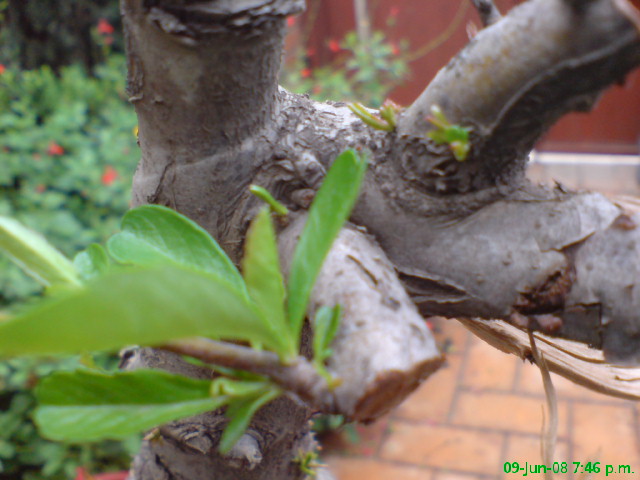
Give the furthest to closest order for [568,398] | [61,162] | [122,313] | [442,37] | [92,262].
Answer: [442,37] < [568,398] < [61,162] < [92,262] < [122,313]

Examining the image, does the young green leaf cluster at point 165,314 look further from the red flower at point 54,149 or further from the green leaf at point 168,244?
Answer: the red flower at point 54,149

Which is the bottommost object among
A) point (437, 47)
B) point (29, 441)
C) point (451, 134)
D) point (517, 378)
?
point (29, 441)

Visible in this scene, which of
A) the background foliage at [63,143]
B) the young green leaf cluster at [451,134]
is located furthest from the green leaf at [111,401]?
the background foliage at [63,143]

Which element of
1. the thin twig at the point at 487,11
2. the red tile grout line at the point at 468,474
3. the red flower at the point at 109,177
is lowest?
the thin twig at the point at 487,11

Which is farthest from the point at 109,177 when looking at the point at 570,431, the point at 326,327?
the point at 570,431

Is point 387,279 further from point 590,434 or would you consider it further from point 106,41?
point 106,41

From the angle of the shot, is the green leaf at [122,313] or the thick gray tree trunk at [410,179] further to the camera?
the thick gray tree trunk at [410,179]

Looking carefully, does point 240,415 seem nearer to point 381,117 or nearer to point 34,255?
point 34,255
